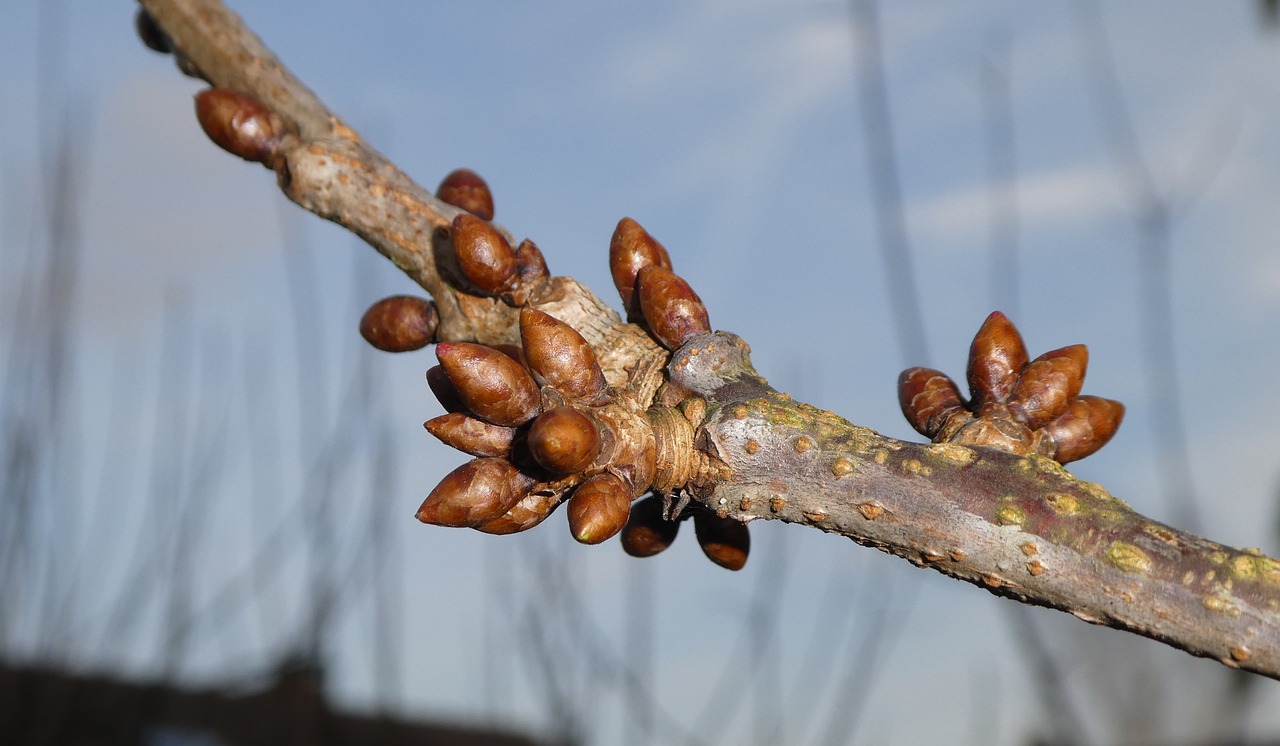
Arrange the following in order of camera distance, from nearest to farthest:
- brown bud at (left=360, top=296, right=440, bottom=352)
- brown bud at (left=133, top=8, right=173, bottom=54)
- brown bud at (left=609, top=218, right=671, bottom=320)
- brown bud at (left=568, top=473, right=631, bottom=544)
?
1. brown bud at (left=568, top=473, right=631, bottom=544)
2. brown bud at (left=609, top=218, right=671, bottom=320)
3. brown bud at (left=360, top=296, right=440, bottom=352)
4. brown bud at (left=133, top=8, right=173, bottom=54)

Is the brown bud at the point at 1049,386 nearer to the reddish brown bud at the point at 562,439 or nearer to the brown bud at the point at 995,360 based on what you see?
the brown bud at the point at 995,360

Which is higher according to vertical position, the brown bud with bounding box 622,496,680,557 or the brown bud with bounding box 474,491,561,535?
the brown bud with bounding box 622,496,680,557

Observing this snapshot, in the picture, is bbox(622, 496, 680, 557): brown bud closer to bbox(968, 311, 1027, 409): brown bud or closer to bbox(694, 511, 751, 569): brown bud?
bbox(694, 511, 751, 569): brown bud

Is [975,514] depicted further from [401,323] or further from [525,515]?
[401,323]

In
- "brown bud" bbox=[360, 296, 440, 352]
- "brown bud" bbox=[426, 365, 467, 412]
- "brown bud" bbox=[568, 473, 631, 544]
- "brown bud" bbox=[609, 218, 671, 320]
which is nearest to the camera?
"brown bud" bbox=[568, 473, 631, 544]

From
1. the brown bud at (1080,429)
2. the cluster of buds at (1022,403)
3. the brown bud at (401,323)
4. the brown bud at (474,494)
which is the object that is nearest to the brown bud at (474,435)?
the brown bud at (474,494)

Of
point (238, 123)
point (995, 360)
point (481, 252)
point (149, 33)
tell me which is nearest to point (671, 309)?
point (481, 252)

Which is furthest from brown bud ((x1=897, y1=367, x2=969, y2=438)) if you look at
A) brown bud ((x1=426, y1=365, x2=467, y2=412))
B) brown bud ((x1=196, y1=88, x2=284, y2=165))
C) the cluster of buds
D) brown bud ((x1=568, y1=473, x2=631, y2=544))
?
brown bud ((x1=196, y1=88, x2=284, y2=165))
